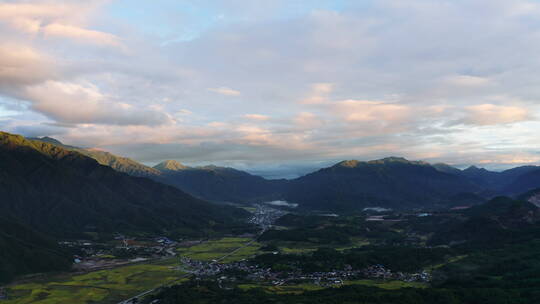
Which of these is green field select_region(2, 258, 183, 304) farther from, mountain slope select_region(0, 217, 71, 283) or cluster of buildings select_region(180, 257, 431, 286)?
cluster of buildings select_region(180, 257, 431, 286)

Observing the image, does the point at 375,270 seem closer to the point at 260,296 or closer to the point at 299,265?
the point at 299,265

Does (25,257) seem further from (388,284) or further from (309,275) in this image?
(388,284)

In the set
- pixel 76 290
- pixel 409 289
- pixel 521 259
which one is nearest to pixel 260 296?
pixel 409 289

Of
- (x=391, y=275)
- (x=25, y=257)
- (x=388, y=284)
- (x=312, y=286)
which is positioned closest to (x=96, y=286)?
(x=25, y=257)

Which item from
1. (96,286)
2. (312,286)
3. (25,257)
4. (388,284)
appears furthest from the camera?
(25,257)

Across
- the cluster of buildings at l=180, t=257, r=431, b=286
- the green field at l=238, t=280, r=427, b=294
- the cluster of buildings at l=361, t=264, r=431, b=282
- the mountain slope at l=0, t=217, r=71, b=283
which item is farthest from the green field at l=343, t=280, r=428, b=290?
the mountain slope at l=0, t=217, r=71, b=283

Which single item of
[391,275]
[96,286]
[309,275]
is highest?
[391,275]

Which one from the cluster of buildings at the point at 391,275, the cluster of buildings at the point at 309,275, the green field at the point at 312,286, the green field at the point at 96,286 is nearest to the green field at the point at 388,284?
the green field at the point at 312,286

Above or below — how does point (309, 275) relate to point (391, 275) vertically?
below
